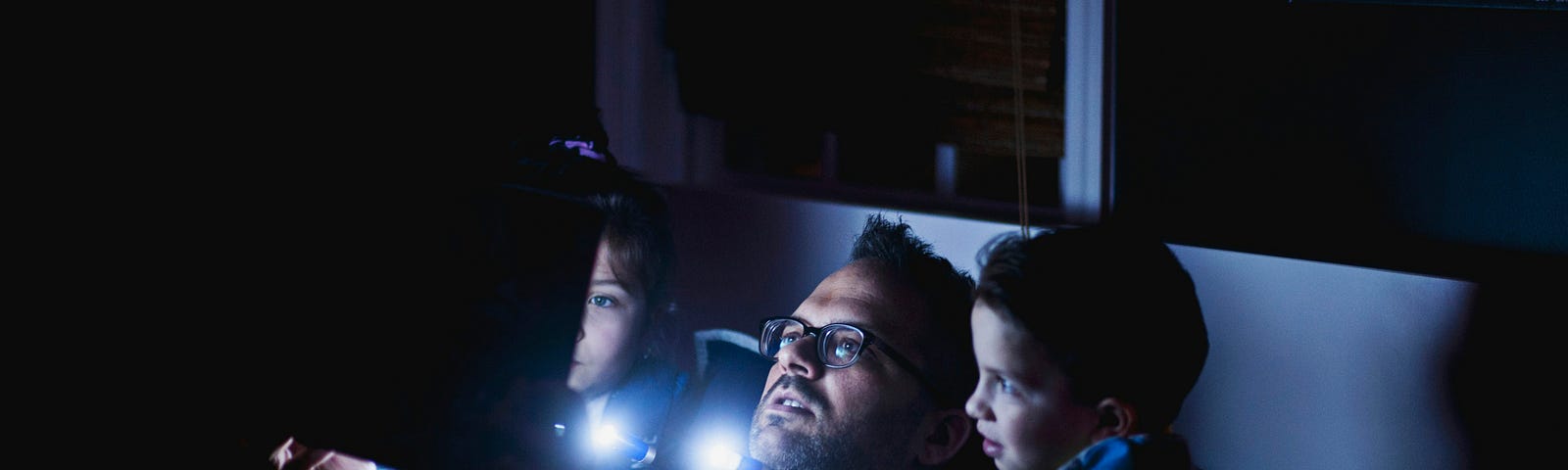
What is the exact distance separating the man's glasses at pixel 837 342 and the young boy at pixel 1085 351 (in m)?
0.19

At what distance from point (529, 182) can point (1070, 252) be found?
1.84ft

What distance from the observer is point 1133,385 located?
804mm

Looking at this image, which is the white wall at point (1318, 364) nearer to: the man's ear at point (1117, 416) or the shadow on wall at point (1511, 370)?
the shadow on wall at point (1511, 370)

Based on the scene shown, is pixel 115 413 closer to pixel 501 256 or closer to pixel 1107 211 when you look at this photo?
pixel 501 256

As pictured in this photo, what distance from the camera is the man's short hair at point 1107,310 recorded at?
80cm

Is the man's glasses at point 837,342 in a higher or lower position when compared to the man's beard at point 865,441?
higher

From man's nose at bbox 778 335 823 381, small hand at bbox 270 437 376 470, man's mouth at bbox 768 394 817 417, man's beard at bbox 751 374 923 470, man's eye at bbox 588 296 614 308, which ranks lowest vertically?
small hand at bbox 270 437 376 470

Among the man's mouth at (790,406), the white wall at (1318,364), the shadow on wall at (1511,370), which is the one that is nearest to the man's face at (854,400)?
the man's mouth at (790,406)

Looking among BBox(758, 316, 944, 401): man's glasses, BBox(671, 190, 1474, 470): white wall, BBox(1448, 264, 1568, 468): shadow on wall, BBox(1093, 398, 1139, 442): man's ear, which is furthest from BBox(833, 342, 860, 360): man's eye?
BBox(1448, 264, 1568, 468): shadow on wall

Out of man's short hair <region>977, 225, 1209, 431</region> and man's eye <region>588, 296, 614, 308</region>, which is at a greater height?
man's short hair <region>977, 225, 1209, 431</region>

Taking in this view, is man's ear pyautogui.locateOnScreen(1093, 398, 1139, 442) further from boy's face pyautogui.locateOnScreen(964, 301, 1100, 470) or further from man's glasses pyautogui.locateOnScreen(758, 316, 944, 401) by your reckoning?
man's glasses pyautogui.locateOnScreen(758, 316, 944, 401)

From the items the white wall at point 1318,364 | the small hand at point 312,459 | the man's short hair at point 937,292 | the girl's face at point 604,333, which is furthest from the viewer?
the girl's face at point 604,333

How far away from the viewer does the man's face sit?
3.38 ft

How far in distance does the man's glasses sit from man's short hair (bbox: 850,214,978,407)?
0.02m
